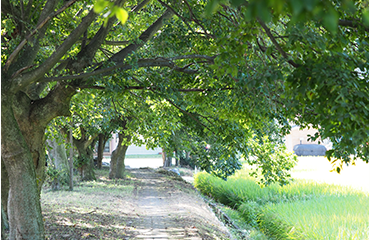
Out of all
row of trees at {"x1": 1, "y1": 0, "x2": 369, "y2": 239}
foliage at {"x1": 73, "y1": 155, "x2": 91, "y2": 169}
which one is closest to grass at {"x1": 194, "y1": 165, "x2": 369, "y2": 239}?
row of trees at {"x1": 1, "y1": 0, "x2": 369, "y2": 239}

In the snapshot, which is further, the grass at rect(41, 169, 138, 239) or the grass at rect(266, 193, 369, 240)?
the grass at rect(266, 193, 369, 240)

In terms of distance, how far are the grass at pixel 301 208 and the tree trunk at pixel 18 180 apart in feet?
18.7

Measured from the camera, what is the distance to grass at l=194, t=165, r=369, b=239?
7.72 m

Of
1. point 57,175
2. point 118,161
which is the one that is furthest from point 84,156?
point 57,175

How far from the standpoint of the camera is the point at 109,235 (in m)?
7.07

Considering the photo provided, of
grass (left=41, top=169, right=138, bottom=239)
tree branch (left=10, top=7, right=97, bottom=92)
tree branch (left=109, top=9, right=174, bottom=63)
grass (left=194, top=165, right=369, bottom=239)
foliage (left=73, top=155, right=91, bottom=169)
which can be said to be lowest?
grass (left=194, top=165, right=369, bottom=239)

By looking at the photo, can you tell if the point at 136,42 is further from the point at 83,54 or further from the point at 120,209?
the point at 120,209

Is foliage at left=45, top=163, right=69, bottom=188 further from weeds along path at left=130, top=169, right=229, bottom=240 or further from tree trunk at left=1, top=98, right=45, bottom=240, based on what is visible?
tree trunk at left=1, top=98, right=45, bottom=240

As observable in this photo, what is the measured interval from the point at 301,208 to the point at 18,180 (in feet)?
25.7

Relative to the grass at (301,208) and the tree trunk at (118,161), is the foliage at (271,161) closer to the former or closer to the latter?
the grass at (301,208)

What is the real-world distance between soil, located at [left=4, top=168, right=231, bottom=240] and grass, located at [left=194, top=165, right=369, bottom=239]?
1.49 metres

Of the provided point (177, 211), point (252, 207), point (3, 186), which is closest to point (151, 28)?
point (3, 186)

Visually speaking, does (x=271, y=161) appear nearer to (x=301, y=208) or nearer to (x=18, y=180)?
(x=301, y=208)

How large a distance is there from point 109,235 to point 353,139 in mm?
5988
